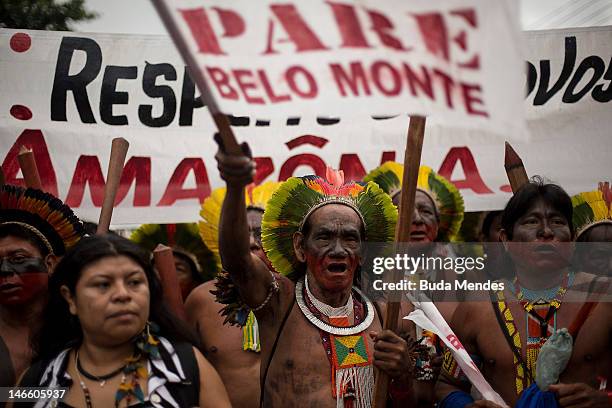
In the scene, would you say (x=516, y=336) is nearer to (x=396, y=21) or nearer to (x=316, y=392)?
(x=316, y=392)

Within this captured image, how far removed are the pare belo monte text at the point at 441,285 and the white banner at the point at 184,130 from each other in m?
1.62

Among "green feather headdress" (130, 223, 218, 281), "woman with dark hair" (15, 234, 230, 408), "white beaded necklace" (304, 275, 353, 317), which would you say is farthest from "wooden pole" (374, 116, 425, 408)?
"green feather headdress" (130, 223, 218, 281)

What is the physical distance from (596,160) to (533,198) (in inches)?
91.0

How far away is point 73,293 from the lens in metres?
3.22

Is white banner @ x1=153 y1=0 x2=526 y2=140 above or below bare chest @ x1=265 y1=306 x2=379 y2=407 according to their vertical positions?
above

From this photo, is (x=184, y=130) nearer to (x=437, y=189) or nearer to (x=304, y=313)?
(x=437, y=189)

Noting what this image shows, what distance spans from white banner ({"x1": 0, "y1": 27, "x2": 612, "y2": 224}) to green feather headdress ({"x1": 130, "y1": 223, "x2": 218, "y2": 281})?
46cm

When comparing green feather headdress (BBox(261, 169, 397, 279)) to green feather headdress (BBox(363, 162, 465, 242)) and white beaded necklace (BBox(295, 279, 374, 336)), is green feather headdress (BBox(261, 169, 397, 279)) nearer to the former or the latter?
white beaded necklace (BBox(295, 279, 374, 336))

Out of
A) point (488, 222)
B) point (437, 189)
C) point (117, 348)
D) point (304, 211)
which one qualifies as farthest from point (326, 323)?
point (488, 222)

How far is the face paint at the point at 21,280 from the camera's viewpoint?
4008mm

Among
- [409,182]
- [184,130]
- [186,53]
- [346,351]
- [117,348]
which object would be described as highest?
[184,130]

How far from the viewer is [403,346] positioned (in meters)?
3.45

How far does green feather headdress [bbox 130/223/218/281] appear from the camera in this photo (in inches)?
261

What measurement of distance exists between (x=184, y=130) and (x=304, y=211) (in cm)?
250
